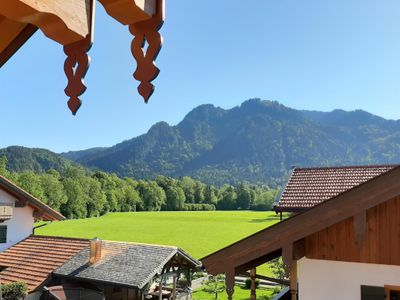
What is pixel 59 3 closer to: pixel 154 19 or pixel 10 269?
pixel 154 19

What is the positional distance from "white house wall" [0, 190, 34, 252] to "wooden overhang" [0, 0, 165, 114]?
2042cm

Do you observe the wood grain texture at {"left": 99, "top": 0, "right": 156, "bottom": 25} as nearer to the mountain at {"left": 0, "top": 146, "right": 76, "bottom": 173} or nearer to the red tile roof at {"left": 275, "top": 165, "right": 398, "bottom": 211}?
the red tile roof at {"left": 275, "top": 165, "right": 398, "bottom": 211}

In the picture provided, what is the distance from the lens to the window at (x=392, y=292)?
19.5ft

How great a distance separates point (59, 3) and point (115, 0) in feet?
1.00

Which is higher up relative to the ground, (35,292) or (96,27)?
(96,27)

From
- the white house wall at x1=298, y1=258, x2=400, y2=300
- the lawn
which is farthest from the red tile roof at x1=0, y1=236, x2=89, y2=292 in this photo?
the white house wall at x1=298, y1=258, x2=400, y2=300

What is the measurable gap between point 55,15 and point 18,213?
854 inches

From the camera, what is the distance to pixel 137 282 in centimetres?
1692

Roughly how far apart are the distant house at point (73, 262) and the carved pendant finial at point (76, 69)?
15.9m

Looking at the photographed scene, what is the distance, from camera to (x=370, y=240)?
19.9ft

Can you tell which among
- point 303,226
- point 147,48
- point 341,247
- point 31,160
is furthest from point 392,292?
point 31,160

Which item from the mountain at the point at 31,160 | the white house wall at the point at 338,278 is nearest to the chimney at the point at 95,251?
the white house wall at the point at 338,278

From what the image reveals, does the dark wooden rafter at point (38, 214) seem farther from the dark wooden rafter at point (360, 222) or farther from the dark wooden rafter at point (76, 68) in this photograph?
the dark wooden rafter at point (76, 68)

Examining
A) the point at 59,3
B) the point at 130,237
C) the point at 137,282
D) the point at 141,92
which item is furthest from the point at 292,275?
the point at 130,237
